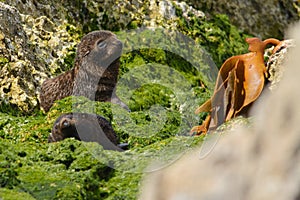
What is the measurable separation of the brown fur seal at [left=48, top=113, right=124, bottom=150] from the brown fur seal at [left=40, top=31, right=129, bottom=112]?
2150 mm

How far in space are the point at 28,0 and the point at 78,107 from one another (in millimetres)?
3229

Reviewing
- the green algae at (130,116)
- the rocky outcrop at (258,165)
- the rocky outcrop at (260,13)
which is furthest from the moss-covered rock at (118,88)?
the rocky outcrop at (258,165)

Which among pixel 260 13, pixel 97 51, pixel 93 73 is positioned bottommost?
pixel 260 13

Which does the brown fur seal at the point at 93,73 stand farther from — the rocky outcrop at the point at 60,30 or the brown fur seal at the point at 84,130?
the brown fur seal at the point at 84,130

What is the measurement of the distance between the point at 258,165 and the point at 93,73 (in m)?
6.71

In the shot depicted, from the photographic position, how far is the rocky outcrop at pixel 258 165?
2.12 metres

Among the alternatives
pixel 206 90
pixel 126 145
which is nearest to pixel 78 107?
pixel 126 145

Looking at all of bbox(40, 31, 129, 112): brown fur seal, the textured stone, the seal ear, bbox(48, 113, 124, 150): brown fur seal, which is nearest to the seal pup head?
bbox(40, 31, 129, 112): brown fur seal

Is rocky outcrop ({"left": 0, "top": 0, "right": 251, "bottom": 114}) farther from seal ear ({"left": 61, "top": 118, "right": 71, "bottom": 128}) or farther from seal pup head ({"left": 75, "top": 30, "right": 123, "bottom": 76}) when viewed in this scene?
seal ear ({"left": 61, "top": 118, "right": 71, "bottom": 128})

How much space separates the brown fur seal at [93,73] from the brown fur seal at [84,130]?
84.6 inches

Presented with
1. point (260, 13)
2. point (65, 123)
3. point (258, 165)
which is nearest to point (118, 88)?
point (65, 123)

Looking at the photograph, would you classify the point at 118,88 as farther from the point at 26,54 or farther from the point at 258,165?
the point at 258,165

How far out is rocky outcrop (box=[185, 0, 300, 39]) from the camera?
13458 millimetres

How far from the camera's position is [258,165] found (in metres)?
2.20
